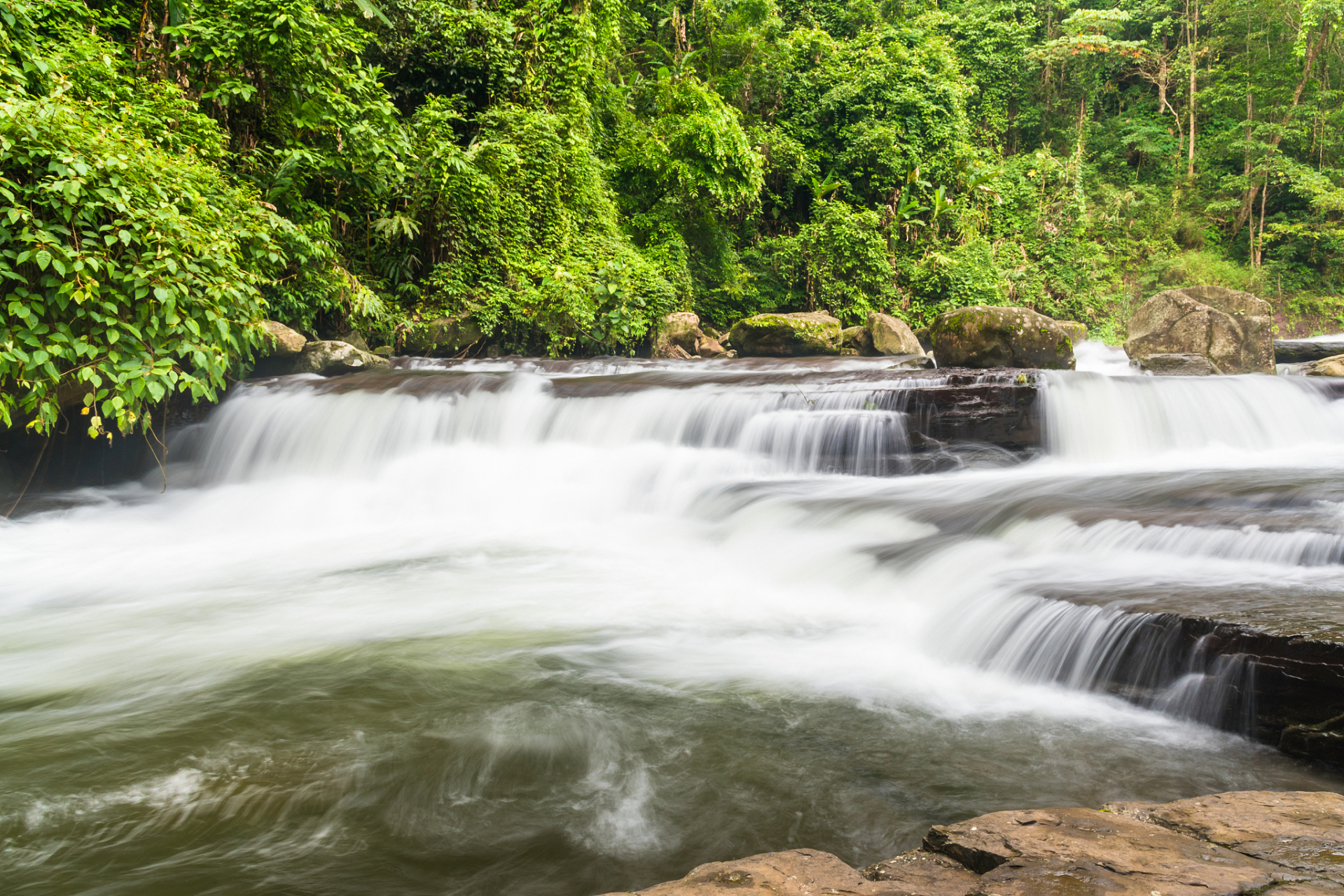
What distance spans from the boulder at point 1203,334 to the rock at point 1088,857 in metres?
13.0

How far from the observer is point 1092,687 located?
108 inches

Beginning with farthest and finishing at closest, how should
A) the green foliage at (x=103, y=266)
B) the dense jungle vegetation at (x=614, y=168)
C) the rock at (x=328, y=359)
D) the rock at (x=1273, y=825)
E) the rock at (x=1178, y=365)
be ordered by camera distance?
1. the rock at (x=1178, y=365)
2. the rock at (x=328, y=359)
3. the dense jungle vegetation at (x=614, y=168)
4. the green foliage at (x=103, y=266)
5. the rock at (x=1273, y=825)

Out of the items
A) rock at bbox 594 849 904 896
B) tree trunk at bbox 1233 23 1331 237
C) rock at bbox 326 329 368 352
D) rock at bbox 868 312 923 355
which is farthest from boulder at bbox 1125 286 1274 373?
tree trunk at bbox 1233 23 1331 237

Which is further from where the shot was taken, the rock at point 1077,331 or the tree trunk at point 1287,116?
the tree trunk at point 1287,116

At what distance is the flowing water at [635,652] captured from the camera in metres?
2.01

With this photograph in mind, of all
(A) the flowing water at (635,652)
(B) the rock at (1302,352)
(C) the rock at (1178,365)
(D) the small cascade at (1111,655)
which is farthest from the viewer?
(B) the rock at (1302,352)

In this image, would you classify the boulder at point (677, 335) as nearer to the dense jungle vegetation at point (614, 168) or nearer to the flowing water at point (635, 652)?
the dense jungle vegetation at point (614, 168)

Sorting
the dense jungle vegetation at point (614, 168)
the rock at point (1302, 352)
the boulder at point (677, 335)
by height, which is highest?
the dense jungle vegetation at point (614, 168)

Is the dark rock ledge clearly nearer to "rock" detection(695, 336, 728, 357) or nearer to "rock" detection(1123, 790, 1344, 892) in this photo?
"rock" detection(1123, 790, 1344, 892)

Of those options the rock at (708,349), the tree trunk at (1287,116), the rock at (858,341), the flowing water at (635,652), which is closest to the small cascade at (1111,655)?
the flowing water at (635,652)

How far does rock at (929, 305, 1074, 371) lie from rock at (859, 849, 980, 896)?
8.83 m

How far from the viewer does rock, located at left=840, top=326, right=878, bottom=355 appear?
14.6 meters

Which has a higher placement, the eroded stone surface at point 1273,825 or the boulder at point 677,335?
the boulder at point 677,335

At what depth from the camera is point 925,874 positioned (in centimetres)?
143
